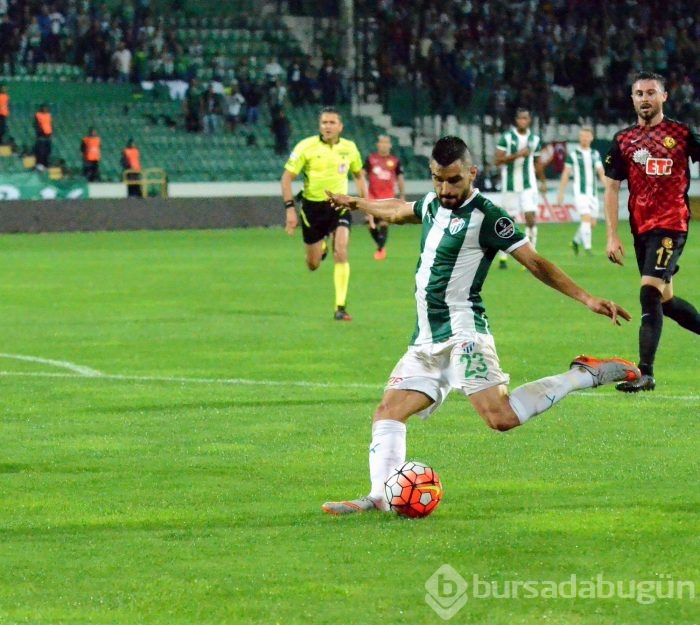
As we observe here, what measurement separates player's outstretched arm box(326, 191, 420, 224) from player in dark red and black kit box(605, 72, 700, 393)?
3317mm

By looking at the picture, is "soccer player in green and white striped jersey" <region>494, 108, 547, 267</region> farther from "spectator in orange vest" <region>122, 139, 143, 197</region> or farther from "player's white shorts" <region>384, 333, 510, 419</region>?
"player's white shorts" <region>384, 333, 510, 419</region>

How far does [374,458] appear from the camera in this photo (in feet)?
23.8

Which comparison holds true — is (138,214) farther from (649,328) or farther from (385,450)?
(385,450)

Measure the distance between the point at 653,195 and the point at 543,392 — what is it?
12.2ft

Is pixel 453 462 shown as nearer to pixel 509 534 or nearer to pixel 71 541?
pixel 509 534

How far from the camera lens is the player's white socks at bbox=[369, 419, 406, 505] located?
7.21 metres

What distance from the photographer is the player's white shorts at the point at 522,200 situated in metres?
24.8

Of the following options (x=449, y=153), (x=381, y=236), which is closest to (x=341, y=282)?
(x=449, y=153)

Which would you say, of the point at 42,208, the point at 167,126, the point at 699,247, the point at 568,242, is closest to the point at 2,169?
the point at 42,208

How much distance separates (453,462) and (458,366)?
1.28m

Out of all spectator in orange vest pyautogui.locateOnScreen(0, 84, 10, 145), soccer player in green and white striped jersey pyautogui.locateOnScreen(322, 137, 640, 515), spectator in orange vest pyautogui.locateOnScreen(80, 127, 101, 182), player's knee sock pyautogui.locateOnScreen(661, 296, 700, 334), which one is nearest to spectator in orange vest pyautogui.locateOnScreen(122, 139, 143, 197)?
spectator in orange vest pyautogui.locateOnScreen(80, 127, 101, 182)

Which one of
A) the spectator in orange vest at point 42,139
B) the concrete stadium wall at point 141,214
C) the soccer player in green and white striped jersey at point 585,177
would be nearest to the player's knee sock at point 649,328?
the soccer player in green and white striped jersey at point 585,177

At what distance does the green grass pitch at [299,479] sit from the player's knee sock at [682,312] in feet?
1.51

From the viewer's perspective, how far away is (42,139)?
123 ft
